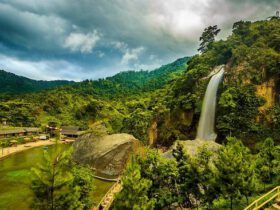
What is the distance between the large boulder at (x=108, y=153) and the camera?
45.0 m

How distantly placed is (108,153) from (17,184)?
50.3 feet

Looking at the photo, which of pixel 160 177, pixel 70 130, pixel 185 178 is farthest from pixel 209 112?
pixel 70 130

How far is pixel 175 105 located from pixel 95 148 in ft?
67.4

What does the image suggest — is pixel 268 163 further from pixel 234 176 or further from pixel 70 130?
pixel 70 130

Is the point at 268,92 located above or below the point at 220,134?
above

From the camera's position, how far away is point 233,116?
44156mm

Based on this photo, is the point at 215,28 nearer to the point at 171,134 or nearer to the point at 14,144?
the point at 171,134

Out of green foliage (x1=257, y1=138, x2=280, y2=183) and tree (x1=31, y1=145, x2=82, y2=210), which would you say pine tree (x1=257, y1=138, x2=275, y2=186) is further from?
tree (x1=31, y1=145, x2=82, y2=210)

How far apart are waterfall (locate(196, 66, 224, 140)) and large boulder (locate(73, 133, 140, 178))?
43.4ft

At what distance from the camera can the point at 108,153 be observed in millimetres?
46156

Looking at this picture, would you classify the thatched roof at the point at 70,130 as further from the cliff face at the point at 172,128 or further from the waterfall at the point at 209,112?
the waterfall at the point at 209,112

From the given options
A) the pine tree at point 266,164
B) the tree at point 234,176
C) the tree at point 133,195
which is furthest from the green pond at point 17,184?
the pine tree at point 266,164

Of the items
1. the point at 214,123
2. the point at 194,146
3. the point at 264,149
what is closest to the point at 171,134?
the point at 214,123

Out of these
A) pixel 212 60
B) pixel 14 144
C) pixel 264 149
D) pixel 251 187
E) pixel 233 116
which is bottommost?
pixel 14 144
